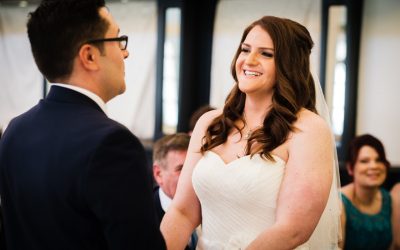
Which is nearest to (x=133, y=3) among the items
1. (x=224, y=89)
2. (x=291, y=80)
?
(x=224, y=89)

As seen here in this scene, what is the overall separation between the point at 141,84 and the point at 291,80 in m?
4.71

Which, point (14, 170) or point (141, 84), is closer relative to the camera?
point (14, 170)

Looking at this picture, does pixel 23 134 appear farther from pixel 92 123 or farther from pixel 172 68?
pixel 172 68

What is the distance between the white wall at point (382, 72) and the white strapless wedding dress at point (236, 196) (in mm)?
3659

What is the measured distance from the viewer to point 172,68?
6.39 meters

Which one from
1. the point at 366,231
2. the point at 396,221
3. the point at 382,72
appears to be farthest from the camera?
the point at 382,72

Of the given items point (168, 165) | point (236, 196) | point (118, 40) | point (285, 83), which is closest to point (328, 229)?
point (236, 196)

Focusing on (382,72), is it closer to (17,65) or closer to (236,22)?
(236,22)

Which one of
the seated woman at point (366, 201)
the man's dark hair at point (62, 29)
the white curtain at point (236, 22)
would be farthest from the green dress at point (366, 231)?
the man's dark hair at point (62, 29)

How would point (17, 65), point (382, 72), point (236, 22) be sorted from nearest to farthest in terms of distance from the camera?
point (382, 72)
point (236, 22)
point (17, 65)

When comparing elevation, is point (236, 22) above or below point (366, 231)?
above

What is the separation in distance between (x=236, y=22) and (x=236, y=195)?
4.27 m

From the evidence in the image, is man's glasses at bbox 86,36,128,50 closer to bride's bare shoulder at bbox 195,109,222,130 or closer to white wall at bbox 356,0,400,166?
bride's bare shoulder at bbox 195,109,222,130

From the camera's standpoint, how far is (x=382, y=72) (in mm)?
5387
